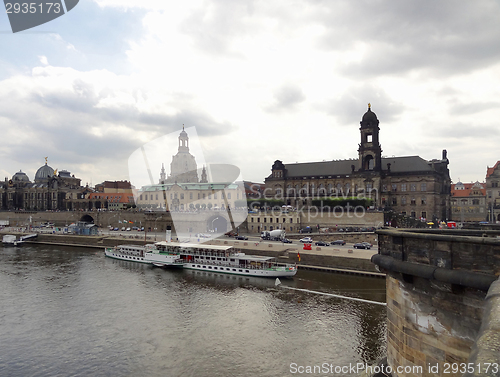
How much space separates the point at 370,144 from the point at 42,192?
104 meters

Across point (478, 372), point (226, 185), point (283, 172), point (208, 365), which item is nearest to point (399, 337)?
point (478, 372)

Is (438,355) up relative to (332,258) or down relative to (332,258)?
up

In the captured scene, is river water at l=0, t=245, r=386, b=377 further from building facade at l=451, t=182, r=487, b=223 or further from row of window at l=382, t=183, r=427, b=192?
building facade at l=451, t=182, r=487, b=223

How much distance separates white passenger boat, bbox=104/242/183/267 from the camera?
41375 mm

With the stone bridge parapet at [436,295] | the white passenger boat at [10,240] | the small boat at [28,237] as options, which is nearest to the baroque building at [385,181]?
the small boat at [28,237]

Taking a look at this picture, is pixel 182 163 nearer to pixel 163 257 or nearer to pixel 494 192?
pixel 163 257

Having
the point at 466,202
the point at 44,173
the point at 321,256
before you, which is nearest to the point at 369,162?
the point at 466,202

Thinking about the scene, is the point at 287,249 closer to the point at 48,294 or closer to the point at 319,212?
the point at 319,212

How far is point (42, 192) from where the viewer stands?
11475 cm

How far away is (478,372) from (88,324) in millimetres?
24001

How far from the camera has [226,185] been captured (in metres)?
84.3

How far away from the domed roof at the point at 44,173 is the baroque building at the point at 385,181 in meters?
99.8

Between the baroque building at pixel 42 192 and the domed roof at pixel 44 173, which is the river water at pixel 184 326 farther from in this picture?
the domed roof at pixel 44 173

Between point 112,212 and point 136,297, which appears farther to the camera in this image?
point 112,212
